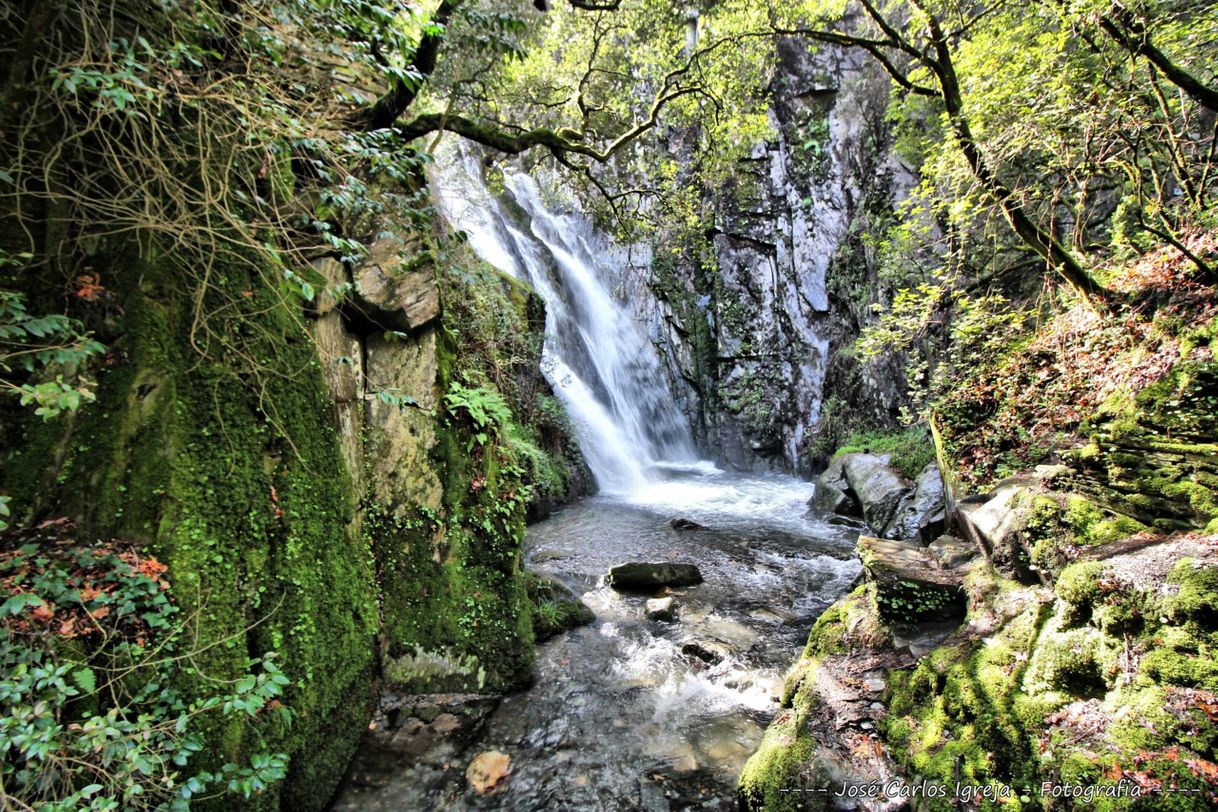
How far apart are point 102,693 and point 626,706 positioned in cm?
373

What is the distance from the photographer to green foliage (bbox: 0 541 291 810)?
1.97m

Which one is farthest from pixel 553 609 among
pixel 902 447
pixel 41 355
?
pixel 902 447

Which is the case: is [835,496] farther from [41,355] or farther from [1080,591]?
[41,355]

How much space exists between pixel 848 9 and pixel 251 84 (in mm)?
21786

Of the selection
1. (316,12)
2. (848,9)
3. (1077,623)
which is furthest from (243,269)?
(848,9)

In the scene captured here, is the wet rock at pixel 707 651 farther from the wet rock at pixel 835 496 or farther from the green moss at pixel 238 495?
the wet rock at pixel 835 496

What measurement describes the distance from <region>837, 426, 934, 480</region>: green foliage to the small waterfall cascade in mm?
6028

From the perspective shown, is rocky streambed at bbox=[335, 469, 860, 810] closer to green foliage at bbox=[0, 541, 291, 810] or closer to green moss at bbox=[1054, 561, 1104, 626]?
green foliage at bbox=[0, 541, 291, 810]

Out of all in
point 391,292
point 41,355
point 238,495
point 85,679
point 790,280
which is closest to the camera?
point 85,679

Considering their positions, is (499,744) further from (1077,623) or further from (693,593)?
(1077,623)

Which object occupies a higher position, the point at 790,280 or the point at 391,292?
the point at 790,280

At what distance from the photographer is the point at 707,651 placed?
5.40 metres

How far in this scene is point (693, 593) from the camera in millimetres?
7082

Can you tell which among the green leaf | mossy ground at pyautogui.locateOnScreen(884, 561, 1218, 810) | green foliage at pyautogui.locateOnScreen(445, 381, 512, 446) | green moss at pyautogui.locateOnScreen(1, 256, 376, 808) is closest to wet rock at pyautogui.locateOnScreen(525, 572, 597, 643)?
green foliage at pyautogui.locateOnScreen(445, 381, 512, 446)
